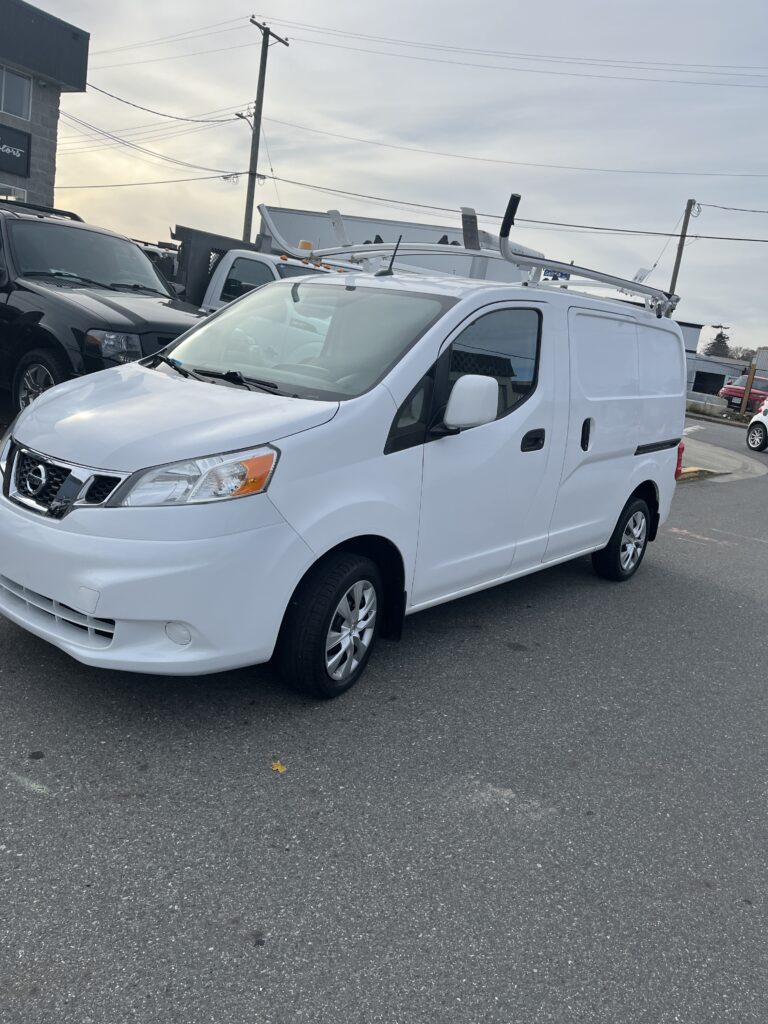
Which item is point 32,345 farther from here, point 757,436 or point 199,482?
point 757,436

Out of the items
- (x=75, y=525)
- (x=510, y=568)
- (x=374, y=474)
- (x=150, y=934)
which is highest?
(x=374, y=474)

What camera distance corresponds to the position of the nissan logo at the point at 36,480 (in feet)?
11.7

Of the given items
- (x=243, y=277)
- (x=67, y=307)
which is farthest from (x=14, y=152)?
(x=67, y=307)

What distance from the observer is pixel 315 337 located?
A: 14.7 ft

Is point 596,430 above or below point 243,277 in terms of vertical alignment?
below

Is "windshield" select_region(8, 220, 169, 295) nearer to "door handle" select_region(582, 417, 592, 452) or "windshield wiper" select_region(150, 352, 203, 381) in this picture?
"windshield wiper" select_region(150, 352, 203, 381)

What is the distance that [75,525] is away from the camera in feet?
11.0

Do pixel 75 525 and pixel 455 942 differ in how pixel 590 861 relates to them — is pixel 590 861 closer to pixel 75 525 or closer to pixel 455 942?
pixel 455 942

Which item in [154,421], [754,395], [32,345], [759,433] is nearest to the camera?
[154,421]

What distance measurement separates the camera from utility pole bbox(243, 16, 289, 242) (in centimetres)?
2833

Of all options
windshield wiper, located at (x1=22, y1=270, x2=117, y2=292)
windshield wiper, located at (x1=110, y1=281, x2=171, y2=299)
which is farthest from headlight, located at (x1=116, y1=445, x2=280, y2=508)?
windshield wiper, located at (x1=110, y1=281, x2=171, y2=299)

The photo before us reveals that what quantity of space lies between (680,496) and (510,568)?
716 centimetres

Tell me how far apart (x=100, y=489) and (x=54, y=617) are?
1.81 ft

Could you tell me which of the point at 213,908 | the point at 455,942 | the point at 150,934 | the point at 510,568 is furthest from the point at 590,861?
the point at 510,568
